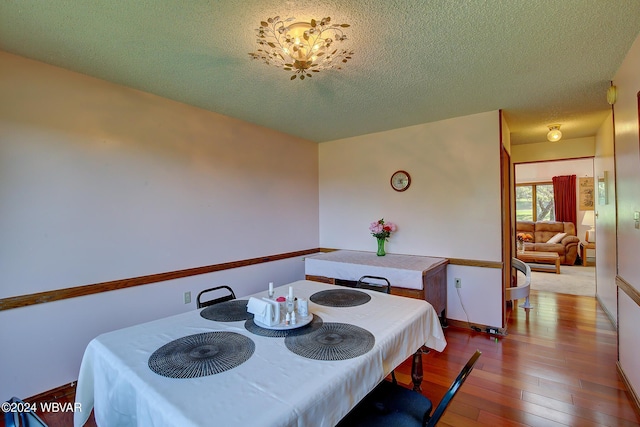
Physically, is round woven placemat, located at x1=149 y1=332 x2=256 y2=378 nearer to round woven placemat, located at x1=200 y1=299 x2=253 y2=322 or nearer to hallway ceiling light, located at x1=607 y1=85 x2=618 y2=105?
round woven placemat, located at x1=200 y1=299 x2=253 y2=322

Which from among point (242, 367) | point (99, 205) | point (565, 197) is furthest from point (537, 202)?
point (99, 205)

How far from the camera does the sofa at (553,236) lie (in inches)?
275

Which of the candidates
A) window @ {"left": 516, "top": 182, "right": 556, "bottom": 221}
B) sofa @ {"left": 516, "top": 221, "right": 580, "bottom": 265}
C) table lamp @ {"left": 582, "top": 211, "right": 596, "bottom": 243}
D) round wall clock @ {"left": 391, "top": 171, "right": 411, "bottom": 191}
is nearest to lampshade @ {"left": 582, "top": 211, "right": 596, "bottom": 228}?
table lamp @ {"left": 582, "top": 211, "right": 596, "bottom": 243}

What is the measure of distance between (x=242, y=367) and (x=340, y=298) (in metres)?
0.98

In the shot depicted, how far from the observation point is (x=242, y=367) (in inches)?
45.3

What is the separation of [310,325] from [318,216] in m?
3.13

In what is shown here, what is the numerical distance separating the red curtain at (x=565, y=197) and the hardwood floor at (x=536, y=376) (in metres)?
5.38

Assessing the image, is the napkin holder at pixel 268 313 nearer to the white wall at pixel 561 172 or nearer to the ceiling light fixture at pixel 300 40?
the ceiling light fixture at pixel 300 40

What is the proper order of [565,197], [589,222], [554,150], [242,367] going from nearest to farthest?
1. [242,367]
2. [554,150]
3. [589,222]
4. [565,197]

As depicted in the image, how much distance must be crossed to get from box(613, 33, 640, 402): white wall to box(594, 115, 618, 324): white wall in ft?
2.41

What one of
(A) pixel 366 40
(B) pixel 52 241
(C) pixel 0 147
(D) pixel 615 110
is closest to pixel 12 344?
(B) pixel 52 241

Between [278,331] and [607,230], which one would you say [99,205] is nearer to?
[278,331]

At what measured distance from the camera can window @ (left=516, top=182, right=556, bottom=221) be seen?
848 cm

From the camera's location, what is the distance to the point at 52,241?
7.16 feet
